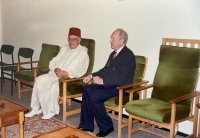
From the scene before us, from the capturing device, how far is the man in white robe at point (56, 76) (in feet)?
12.4

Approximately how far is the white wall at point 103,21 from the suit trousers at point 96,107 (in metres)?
0.70

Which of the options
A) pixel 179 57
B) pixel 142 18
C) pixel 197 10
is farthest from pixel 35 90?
pixel 197 10

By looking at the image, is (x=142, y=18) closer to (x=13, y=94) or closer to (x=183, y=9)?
(x=183, y=9)

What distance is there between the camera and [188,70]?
9.76 ft

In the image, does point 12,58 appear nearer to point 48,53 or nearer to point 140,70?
point 48,53

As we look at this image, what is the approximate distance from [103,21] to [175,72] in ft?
4.79

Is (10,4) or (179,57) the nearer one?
(179,57)

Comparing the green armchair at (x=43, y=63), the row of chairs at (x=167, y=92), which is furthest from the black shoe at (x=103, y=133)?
the green armchair at (x=43, y=63)

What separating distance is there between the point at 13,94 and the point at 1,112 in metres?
2.55

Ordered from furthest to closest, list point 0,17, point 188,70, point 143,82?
point 0,17
point 143,82
point 188,70

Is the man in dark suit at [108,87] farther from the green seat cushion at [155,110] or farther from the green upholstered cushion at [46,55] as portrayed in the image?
the green upholstered cushion at [46,55]

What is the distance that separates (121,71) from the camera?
3.27 m

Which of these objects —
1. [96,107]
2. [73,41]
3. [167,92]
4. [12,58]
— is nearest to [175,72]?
[167,92]

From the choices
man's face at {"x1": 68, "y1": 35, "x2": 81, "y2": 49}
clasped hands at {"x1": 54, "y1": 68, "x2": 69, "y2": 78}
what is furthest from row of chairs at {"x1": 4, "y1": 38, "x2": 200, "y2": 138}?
man's face at {"x1": 68, "y1": 35, "x2": 81, "y2": 49}
